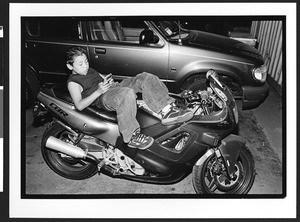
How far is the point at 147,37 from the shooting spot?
11.1ft

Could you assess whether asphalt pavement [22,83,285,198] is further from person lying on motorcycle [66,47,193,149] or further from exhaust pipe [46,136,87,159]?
person lying on motorcycle [66,47,193,149]

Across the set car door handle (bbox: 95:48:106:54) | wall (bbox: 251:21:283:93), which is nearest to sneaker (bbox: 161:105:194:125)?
car door handle (bbox: 95:48:106:54)

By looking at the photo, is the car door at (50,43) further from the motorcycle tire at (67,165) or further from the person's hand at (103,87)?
the motorcycle tire at (67,165)

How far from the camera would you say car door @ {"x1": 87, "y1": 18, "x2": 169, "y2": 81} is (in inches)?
132

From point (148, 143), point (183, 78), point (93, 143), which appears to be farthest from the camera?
point (183, 78)

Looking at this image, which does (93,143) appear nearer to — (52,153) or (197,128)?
(52,153)

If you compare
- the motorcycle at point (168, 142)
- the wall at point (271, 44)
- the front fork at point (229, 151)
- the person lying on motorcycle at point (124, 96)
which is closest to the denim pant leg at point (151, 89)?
the person lying on motorcycle at point (124, 96)

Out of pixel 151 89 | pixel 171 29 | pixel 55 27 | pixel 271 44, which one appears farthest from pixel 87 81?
pixel 271 44

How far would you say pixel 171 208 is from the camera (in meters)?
3.41

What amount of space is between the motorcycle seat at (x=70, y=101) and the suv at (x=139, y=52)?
0.66 feet

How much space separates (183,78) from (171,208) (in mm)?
1271

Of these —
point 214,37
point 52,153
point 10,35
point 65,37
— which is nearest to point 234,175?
point 214,37

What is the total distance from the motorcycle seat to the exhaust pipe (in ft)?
1.24

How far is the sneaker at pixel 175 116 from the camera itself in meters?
2.97
